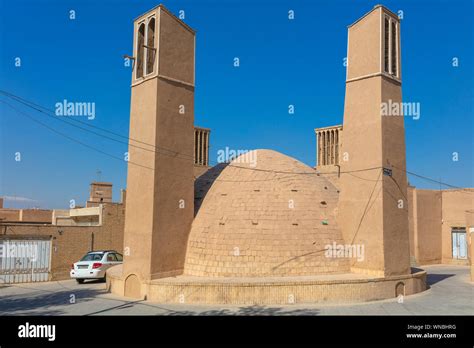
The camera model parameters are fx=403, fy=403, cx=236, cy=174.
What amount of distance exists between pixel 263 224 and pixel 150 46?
8.10m

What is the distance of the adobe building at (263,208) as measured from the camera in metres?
14.1

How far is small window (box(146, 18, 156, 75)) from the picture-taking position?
50.3 ft

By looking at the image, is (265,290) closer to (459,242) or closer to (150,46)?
(150,46)

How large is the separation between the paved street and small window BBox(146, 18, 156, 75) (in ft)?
27.8

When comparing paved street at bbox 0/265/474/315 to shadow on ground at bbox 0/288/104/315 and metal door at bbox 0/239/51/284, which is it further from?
metal door at bbox 0/239/51/284

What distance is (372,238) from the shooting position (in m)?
14.7

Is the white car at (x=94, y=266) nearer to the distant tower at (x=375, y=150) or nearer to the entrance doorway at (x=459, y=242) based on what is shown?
the distant tower at (x=375, y=150)

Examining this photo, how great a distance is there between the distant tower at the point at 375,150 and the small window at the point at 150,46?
7770 mm

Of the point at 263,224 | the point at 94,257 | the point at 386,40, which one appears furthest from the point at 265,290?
the point at 386,40

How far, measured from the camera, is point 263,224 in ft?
50.2

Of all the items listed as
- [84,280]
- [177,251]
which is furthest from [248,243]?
[84,280]

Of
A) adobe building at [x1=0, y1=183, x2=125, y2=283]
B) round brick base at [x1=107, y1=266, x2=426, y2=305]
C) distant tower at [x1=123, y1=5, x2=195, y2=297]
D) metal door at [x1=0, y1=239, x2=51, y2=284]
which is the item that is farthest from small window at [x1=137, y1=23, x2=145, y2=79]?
metal door at [x1=0, y1=239, x2=51, y2=284]

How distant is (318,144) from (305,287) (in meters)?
18.6

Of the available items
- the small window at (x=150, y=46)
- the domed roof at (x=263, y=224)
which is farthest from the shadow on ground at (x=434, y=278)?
the small window at (x=150, y=46)
